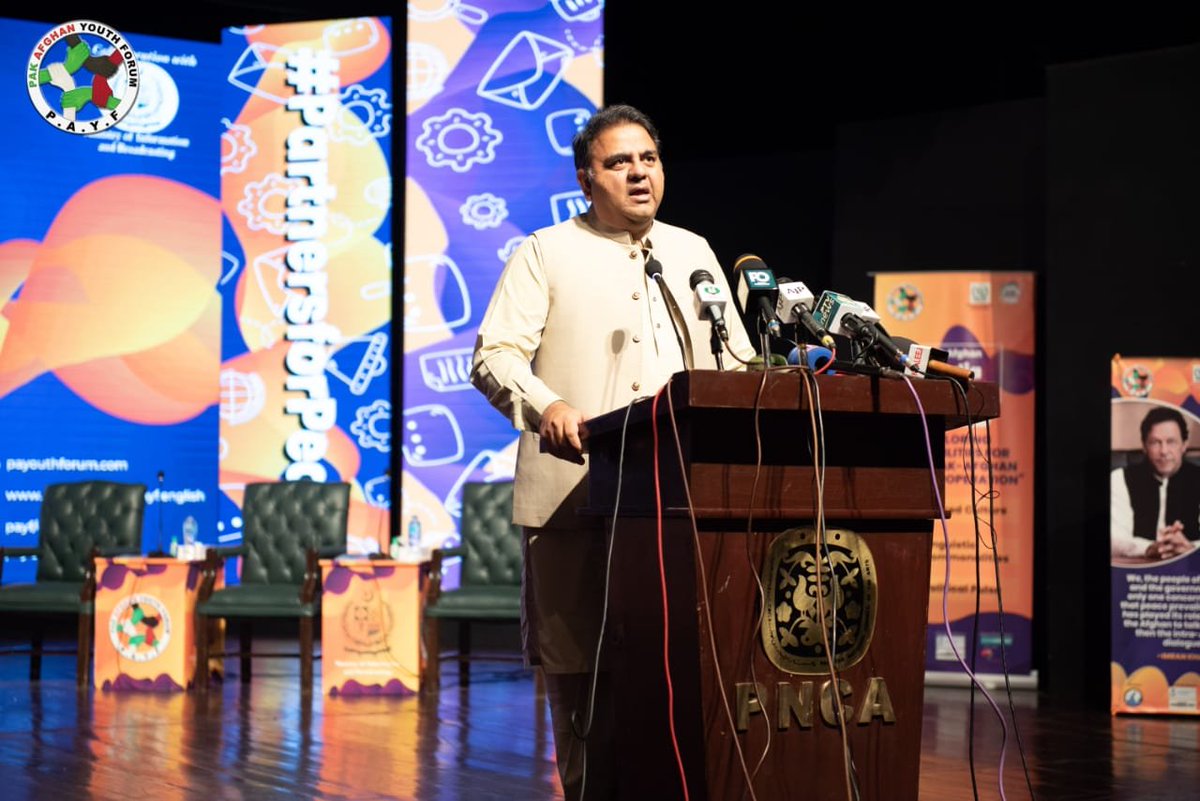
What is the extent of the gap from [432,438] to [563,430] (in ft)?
18.6

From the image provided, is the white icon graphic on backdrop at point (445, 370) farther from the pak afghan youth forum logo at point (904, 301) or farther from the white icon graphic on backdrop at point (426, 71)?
the pak afghan youth forum logo at point (904, 301)

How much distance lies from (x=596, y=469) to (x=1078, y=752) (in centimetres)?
331

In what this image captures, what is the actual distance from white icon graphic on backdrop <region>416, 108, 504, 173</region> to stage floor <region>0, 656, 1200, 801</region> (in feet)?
10.3

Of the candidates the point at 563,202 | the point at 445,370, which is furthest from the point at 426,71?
the point at 445,370

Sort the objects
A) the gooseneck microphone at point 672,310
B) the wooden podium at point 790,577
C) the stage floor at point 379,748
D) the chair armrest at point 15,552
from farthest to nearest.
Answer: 1. the chair armrest at point 15,552
2. the stage floor at point 379,748
3. the gooseneck microphone at point 672,310
4. the wooden podium at point 790,577

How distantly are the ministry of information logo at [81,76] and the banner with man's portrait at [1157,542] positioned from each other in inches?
171

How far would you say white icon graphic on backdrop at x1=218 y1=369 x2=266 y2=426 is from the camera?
26.7 feet

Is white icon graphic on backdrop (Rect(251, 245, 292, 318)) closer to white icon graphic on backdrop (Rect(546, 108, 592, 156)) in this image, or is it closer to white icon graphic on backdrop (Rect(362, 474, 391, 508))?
white icon graphic on backdrop (Rect(362, 474, 391, 508))

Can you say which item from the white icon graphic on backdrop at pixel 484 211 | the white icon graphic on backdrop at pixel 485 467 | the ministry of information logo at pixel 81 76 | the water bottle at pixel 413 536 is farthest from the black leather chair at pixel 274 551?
the ministry of information logo at pixel 81 76

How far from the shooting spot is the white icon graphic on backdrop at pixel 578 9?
7.55 meters

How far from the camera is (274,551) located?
271 inches

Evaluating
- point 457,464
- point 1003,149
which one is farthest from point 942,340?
point 457,464

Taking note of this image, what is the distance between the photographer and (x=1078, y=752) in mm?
4695

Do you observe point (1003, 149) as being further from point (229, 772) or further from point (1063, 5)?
point (229, 772)
